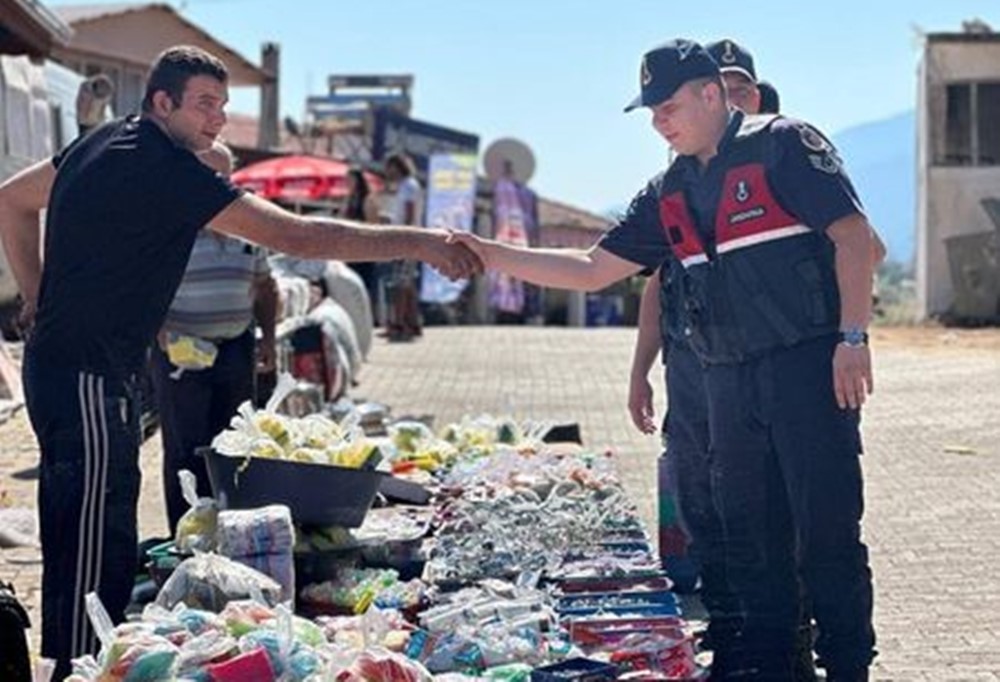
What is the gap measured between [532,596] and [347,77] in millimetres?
39828

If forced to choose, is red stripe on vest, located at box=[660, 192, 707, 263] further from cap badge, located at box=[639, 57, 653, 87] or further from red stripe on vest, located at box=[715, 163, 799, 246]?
cap badge, located at box=[639, 57, 653, 87]

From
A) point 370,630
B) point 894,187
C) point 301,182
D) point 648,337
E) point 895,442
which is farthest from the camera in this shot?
point 894,187

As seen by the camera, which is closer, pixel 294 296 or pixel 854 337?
pixel 854 337

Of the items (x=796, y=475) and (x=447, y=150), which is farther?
(x=447, y=150)

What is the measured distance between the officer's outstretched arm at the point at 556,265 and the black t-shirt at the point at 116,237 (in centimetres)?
133

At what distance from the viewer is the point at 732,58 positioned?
6.67 m

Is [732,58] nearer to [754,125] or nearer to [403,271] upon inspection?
[754,125]

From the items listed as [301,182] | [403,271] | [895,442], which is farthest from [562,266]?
[301,182]

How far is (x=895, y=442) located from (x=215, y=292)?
21.8ft

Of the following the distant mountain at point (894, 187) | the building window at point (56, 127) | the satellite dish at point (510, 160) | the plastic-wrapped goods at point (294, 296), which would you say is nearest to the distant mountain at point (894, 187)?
the distant mountain at point (894, 187)

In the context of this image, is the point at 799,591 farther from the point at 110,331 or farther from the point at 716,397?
the point at 110,331

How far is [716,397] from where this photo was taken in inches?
223

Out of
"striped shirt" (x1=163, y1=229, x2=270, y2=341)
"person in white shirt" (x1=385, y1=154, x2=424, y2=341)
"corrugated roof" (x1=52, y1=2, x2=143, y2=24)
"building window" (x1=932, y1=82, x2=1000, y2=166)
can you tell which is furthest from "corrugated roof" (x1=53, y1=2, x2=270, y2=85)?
"striped shirt" (x1=163, y1=229, x2=270, y2=341)

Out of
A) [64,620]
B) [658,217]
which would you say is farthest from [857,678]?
[64,620]
